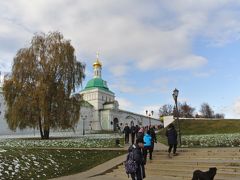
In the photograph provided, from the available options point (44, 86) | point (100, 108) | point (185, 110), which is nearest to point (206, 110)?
point (185, 110)

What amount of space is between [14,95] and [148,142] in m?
25.8

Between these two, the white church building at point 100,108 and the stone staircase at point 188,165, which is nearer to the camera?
the stone staircase at point 188,165

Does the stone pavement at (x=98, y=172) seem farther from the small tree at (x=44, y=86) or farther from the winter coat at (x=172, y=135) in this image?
the small tree at (x=44, y=86)

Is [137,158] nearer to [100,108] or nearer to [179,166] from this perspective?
[179,166]

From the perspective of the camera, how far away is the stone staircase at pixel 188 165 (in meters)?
15.2

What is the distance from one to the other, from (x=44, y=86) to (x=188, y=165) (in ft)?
81.9

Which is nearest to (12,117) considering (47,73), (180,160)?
(47,73)

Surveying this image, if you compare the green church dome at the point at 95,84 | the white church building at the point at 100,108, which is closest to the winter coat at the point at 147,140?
the white church building at the point at 100,108

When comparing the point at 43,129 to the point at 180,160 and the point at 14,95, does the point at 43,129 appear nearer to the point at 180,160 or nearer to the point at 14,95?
the point at 14,95

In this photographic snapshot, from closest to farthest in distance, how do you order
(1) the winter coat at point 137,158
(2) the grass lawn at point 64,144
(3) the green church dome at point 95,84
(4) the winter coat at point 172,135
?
(1) the winter coat at point 137,158, (4) the winter coat at point 172,135, (2) the grass lawn at point 64,144, (3) the green church dome at point 95,84

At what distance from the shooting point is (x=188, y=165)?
661 inches

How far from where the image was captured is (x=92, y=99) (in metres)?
122

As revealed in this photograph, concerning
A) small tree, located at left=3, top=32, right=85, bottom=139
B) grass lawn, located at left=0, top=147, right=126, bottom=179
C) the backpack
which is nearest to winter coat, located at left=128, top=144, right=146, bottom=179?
the backpack

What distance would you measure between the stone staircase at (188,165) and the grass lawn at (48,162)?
101 inches
